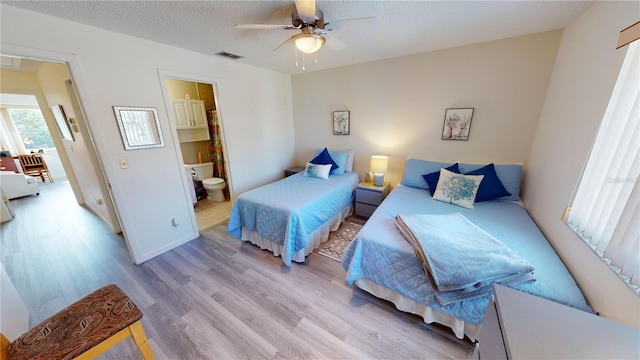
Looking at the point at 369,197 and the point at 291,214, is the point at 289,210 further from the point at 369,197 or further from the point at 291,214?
the point at 369,197

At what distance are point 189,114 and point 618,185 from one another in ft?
16.3

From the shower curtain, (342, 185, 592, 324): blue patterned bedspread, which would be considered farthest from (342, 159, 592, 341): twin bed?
the shower curtain

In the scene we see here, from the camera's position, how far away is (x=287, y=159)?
4.09 m

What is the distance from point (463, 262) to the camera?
1274 mm

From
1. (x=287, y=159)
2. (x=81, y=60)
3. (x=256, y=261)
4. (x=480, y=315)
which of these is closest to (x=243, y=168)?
(x=287, y=159)

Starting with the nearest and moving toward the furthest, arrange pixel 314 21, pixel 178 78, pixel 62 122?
pixel 314 21, pixel 178 78, pixel 62 122

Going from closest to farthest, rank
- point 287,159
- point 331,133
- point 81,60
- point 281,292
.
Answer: point 81,60, point 281,292, point 331,133, point 287,159

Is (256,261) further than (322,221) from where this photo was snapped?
No

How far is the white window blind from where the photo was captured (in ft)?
2.98

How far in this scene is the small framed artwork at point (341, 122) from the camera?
3361 mm

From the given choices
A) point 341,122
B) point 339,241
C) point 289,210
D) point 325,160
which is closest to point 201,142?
point 325,160

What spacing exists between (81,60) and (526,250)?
12.6 ft

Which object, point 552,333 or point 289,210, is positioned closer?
point 552,333

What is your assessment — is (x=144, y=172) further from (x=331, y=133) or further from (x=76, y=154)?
(x=331, y=133)
